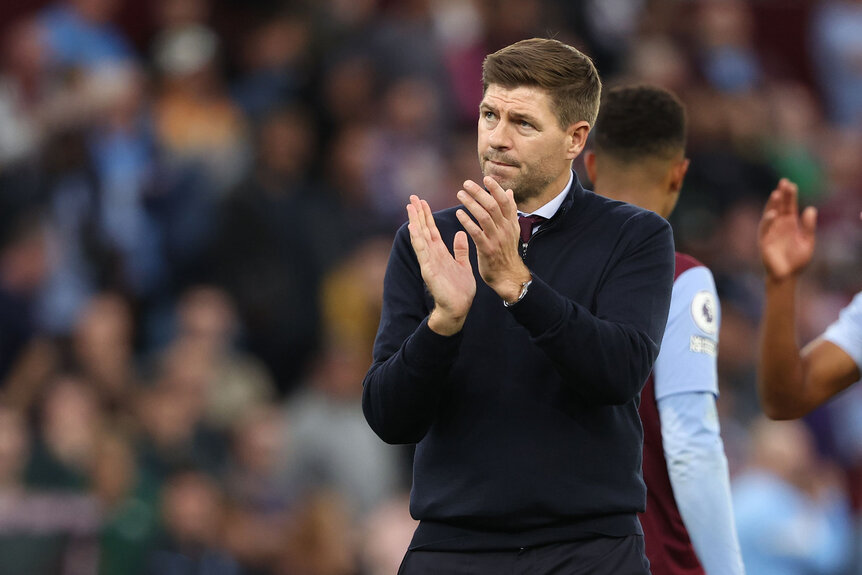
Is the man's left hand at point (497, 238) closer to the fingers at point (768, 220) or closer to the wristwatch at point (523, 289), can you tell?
the wristwatch at point (523, 289)

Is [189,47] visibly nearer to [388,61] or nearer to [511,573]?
[388,61]

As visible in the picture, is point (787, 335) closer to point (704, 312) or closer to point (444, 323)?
point (704, 312)

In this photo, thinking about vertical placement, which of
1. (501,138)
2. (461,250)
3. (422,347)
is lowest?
(422,347)

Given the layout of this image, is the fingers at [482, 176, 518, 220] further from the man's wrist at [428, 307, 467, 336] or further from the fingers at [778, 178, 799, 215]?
the fingers at [778, 178, 799, 215]

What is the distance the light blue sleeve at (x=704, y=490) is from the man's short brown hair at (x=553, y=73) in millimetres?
1078

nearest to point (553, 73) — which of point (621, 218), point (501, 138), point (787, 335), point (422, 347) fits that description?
point (501, 138)

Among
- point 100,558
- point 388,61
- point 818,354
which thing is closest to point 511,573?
point 818,354

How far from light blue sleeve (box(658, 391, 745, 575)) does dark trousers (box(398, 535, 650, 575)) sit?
74 cm

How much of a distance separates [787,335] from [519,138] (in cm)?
177

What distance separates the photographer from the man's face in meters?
3.72

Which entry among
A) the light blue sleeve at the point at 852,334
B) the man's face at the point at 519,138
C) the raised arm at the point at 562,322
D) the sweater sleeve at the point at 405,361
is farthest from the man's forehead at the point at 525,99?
the light blue sleeve at the point at 852,334

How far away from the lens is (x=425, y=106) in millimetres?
11281

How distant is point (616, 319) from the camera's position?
3637 millimetres

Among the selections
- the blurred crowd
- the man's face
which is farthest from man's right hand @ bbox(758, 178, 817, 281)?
the blurred crowd
